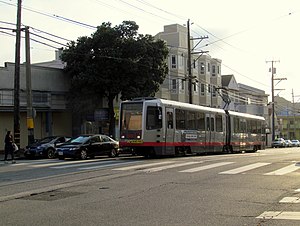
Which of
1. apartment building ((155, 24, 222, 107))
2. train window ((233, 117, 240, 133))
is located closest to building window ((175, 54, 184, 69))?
apartment building ((155, 24, 222, 107))

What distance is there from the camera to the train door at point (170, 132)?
23828mm

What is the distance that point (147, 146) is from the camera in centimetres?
2306

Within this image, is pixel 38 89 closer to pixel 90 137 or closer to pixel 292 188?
pixel 90 137

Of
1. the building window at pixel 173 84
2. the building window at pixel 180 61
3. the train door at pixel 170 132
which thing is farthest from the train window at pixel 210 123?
the building window at pixel 180 61

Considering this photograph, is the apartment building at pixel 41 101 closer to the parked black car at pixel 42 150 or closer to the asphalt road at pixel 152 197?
the parked black car at pixel 42 150

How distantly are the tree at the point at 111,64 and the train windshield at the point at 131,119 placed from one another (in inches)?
436

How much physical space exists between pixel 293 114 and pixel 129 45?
90965 mm

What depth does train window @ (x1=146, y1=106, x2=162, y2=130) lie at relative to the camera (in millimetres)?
23198

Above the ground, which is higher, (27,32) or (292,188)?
(27,32)

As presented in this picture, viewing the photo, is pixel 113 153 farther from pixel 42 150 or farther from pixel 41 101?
pixel 41 101

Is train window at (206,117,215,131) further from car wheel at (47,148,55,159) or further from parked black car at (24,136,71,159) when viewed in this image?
car wheel at (47,148,55,159)

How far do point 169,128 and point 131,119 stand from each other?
2145 millimetres

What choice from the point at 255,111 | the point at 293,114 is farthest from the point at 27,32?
the point at 293,114

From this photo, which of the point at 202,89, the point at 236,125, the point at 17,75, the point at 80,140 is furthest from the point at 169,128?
the point at 202,89
